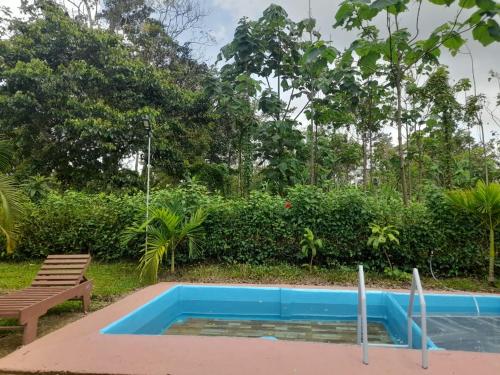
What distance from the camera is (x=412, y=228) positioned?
7625mm

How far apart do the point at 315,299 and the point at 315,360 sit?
287cm

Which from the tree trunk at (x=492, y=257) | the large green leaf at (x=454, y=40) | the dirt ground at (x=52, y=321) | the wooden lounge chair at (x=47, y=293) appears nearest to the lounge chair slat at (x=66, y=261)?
the wooden lounge chair at (x=47, y=293)

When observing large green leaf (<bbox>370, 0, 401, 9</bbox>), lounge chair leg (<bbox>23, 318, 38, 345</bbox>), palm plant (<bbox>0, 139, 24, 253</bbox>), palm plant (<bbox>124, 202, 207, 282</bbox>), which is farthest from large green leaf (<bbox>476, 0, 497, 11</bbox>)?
palm plant (<bbox>124, 202, 207, 282</bbox>)

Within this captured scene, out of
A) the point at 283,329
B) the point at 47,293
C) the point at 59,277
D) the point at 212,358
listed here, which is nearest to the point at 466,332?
the point at 283,329

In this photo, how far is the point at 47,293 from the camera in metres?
4.61

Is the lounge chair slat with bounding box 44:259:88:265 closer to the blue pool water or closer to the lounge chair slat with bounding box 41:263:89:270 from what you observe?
the lounge chair slat with bounding box 41:263:89:270

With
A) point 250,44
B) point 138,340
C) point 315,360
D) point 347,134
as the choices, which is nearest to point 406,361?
point 315,360

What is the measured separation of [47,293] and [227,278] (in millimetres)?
3576

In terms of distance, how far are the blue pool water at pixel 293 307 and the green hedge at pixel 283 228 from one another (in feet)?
5.39

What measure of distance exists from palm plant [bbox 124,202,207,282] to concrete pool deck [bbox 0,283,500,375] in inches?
118

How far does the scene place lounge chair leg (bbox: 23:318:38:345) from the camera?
3846 mm

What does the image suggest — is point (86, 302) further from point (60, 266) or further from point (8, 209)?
point (8, 209)

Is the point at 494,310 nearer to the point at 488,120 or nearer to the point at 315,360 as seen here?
the point at 315,360

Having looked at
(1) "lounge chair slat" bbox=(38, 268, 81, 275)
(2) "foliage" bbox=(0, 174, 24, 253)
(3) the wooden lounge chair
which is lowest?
(3) the wooden lounge chair
